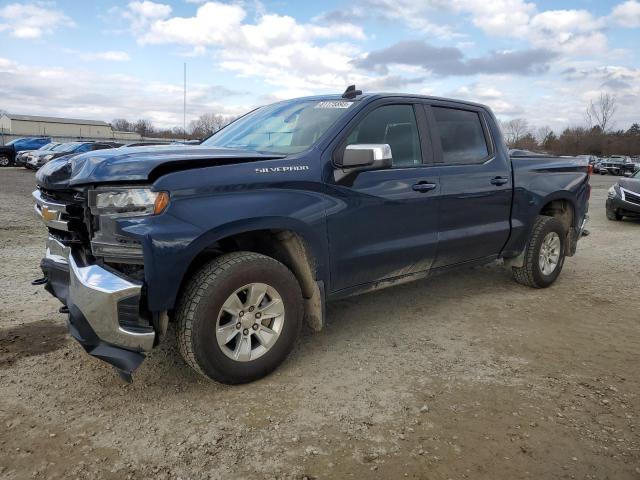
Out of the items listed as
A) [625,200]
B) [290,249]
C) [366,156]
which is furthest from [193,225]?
[625,200]

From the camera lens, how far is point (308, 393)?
3.19 metres

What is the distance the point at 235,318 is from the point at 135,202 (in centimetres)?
92

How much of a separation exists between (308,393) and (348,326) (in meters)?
1.23

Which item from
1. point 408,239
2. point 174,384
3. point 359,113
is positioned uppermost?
point 359,113

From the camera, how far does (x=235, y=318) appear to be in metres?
3.15

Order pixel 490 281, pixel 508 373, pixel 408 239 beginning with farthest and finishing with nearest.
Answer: pixel 490 281 < pixel 408 239 < pixel 508 373

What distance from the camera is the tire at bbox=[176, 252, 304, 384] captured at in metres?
2.97

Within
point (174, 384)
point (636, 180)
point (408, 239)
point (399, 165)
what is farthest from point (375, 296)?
point (636, 180)

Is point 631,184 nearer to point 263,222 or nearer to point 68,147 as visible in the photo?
point 263,222

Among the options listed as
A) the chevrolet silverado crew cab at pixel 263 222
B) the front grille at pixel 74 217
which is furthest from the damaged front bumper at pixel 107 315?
the front grille at pixel 74 217

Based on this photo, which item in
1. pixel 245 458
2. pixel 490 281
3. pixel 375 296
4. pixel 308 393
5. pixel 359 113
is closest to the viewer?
pixel 245 458

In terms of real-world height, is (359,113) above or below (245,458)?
above

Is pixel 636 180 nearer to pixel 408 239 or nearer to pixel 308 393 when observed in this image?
pixel 408 239

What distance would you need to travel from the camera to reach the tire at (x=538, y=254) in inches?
209
